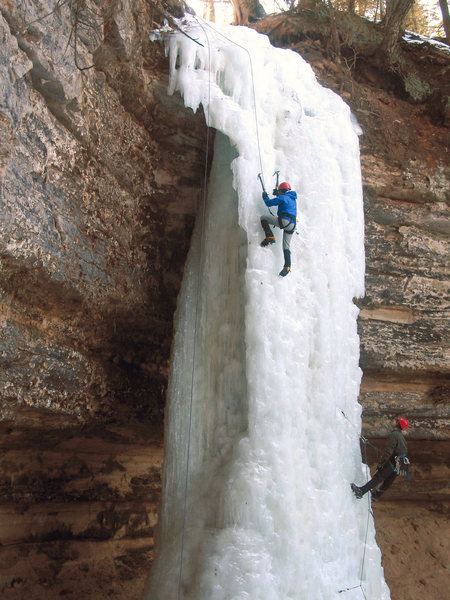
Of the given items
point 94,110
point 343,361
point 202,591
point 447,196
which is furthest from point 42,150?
point 447,196

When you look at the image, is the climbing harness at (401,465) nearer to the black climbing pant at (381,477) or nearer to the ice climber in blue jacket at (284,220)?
the black climbing pant at (381,477)

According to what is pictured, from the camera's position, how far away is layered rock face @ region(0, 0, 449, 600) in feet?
15.3

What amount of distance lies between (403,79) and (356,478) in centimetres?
644

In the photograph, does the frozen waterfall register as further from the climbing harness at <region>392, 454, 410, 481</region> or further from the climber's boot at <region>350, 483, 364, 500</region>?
the climbing harness at <region>392, 454, 410, 481</region>

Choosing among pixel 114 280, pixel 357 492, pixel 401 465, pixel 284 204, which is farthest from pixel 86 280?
pixel 401 465

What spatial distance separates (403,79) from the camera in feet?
27.7

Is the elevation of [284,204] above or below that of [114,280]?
above

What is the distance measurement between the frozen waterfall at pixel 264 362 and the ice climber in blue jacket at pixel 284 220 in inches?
4.9

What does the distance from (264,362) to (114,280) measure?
205cm

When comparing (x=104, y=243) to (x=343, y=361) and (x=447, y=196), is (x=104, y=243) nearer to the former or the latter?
(x=343, y=361)

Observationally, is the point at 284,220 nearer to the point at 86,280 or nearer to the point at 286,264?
the point at 286,264

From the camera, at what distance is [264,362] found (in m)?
4.85

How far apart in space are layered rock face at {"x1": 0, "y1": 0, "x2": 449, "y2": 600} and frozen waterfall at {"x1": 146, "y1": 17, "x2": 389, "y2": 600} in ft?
2.07

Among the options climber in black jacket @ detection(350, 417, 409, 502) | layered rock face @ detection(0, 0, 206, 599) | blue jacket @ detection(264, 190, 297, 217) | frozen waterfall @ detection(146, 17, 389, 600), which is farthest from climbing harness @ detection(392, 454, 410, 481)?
layered rock face @ detection(0, 0, 206, 599)
